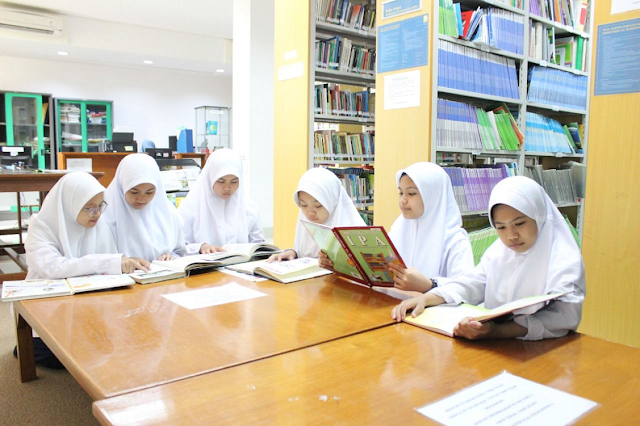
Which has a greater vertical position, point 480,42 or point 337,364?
point 480,42

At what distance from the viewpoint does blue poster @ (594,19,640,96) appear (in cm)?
236

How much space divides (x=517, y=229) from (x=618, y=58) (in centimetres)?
144

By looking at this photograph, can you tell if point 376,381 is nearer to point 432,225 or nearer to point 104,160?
point 432,225

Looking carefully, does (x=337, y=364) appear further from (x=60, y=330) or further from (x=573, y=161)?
(x=573, y=161)

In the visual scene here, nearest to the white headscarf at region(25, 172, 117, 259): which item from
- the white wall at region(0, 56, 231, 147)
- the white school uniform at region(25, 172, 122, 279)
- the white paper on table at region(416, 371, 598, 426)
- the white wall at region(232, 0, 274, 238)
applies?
the white school uniform at region(25, 172, 122, 279)

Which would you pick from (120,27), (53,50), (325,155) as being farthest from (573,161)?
(53,50)

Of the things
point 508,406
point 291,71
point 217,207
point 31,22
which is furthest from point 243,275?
point 31,22

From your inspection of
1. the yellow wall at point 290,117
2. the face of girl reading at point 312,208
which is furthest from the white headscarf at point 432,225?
the yellow wall at point 290,117

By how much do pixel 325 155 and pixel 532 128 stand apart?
1.71 metres

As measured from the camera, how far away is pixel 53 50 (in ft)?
29.3

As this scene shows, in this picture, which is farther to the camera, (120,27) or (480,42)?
(120,27)

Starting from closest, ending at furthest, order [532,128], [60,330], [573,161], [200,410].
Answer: [200,410], [60,330], [532,128], [573,161]

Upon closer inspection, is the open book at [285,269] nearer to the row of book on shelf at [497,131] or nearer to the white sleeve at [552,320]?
the white sleeve at [552,320]

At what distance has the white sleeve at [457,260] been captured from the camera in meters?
2.06
